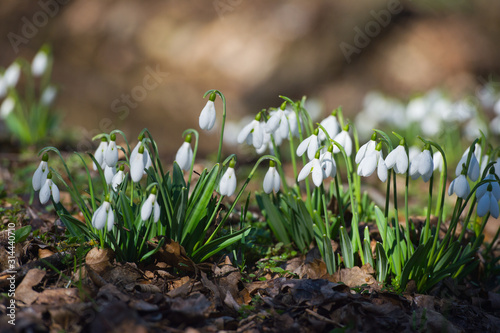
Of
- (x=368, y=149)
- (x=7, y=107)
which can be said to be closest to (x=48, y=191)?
(x=368, y=149)

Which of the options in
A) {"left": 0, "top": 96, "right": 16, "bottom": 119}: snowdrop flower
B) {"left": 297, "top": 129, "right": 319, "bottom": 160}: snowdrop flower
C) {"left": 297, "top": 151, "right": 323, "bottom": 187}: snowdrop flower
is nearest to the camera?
{"left": 297, "top": 151, "right": 323, "bottom": 187}: snowdrop flower

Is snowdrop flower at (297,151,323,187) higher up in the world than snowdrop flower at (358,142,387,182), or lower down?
lower down

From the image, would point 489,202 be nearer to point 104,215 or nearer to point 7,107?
point 104,215

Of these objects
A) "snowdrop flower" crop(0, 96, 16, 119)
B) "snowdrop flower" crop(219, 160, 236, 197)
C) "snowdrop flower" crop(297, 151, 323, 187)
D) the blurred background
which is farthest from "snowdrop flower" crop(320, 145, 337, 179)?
the blurred background

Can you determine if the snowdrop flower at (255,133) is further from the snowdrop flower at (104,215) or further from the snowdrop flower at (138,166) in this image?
the snowdrop flower at (104,215)

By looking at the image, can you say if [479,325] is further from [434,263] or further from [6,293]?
[6,293]

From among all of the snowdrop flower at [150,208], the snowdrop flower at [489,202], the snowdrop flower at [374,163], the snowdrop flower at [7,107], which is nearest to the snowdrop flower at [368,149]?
the snowdrop flower at [374,163]

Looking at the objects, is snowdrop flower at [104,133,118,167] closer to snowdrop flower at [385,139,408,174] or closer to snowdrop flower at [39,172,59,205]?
snowdrop flower at [39,172,59,205]
